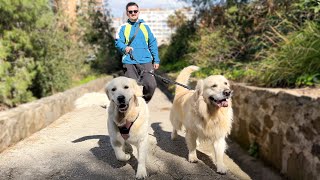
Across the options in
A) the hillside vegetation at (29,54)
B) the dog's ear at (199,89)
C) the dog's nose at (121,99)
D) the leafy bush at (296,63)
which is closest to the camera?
the dog's nose at (121,99)

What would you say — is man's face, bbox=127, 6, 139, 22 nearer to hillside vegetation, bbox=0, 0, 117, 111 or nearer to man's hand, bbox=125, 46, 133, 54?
man's hand, bbox=125, 46, 133, 54

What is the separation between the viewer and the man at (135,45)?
5848mm

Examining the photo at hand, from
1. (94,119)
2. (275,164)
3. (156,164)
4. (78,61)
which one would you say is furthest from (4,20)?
(275,164)

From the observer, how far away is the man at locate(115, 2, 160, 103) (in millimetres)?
5848

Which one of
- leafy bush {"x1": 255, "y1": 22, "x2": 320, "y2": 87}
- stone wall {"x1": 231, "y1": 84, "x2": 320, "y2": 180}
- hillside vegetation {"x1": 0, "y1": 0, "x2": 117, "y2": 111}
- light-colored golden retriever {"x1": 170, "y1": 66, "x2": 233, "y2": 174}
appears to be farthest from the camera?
hillside vegetation {"x1": 0, "y1": 0, "x2": 117, "y2": 111}

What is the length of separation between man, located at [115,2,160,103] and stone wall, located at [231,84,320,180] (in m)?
1.78

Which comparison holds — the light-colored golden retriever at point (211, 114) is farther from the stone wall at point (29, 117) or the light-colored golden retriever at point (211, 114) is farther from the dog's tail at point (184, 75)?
the stone wall at point (29, 117)

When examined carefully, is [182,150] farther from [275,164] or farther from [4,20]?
[4,20]

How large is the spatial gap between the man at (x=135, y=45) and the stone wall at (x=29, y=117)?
2.03 metres

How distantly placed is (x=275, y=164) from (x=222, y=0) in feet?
34.3

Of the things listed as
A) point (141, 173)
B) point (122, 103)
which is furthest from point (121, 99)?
point (141, 173)

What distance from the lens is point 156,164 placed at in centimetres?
485

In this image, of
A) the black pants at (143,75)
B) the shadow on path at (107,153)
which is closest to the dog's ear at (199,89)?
the shadow on path at (107,153)

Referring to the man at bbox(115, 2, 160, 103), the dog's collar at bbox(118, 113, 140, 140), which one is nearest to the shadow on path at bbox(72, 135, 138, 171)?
the dog's collar at bbox(118, 113, 140, 140)
